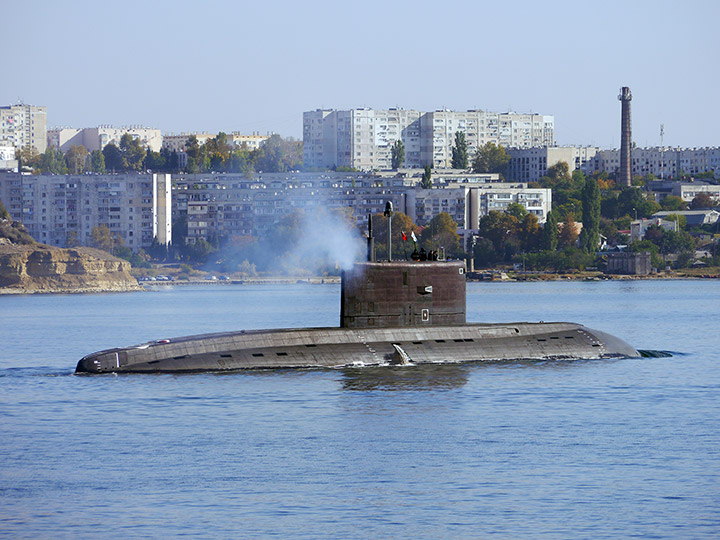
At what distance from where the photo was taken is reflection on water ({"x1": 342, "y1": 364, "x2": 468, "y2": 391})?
37656mm

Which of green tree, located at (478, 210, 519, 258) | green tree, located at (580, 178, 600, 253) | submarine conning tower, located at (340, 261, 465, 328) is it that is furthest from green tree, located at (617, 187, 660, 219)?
submarine conning tower, located at (340, 261, 465, 328)

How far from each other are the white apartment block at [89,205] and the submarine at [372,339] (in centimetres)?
13890

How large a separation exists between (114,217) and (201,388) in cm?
14611

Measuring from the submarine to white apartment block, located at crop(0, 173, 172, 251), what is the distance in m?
139

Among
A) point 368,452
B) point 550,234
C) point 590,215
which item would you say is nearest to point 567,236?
point 550,234

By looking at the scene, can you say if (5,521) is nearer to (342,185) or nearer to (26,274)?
(26,274)

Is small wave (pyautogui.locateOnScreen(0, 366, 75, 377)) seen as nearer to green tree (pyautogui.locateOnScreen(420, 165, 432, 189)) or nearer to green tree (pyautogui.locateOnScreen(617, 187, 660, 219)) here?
green tree (pyautogui.locateOnScreen(420, 165, 432, 189))

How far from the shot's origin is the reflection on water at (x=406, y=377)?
37.7 metres

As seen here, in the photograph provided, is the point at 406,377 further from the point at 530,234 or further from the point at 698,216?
the point at 698,216

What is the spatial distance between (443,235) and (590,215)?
18326 mm

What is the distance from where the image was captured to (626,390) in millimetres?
39156

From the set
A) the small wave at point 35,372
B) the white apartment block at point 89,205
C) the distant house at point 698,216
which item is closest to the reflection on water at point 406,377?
the small wave at point 35,372

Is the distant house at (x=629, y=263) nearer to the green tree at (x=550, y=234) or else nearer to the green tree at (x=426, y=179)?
the green tree at (x=550, y=234)

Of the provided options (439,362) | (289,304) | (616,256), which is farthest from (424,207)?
(439,362)
